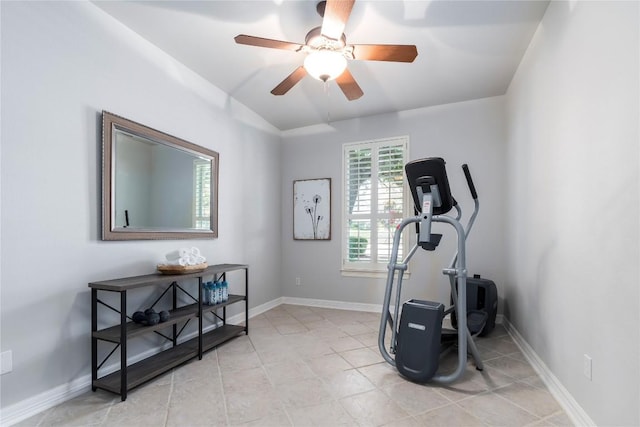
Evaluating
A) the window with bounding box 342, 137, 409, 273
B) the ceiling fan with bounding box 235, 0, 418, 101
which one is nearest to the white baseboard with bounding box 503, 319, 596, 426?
the window with bounding box 342, 137, 409, 273

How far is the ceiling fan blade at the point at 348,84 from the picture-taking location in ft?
8.60

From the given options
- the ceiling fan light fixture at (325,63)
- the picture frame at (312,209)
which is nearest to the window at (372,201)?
the picture frame at (312,209)

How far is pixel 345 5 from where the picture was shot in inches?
73.6

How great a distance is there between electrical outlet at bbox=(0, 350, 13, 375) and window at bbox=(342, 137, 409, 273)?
3.46 metres

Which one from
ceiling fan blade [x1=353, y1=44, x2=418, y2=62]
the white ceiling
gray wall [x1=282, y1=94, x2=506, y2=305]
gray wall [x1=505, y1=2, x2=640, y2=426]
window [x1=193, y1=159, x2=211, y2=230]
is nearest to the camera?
gray wall [x1=505, y1=2, x2=640, y2=426]

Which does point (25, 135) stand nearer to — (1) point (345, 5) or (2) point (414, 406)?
(1) point (345, 5)

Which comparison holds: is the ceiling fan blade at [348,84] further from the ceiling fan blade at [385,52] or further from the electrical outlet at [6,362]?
the electrical outlet at [6,362]

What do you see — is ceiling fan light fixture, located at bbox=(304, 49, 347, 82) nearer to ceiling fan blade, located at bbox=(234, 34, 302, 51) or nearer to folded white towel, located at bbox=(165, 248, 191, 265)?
ceiling fan blade, located at bbox=(234, 34, 302, 51)

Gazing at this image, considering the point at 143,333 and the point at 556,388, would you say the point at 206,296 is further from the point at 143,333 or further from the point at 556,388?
the point at 556,388

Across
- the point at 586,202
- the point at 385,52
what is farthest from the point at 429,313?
the point at 385,52

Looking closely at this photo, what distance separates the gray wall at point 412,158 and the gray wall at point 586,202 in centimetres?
106

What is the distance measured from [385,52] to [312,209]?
278 cm

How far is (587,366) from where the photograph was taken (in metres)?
1.75

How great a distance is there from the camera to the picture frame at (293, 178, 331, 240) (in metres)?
4.71
